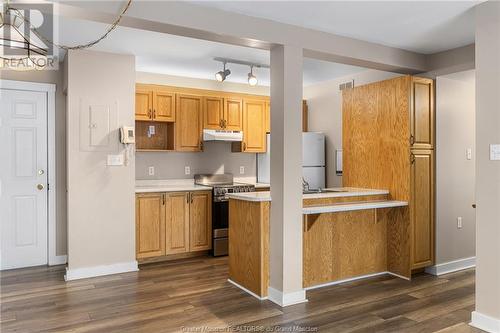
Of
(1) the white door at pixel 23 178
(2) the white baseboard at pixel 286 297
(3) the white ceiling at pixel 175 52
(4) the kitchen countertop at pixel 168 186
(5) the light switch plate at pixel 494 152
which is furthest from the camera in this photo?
(4) the kitchen countertop at pixel 168 186

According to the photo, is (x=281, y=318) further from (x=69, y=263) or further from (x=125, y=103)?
(x=125, y=103)

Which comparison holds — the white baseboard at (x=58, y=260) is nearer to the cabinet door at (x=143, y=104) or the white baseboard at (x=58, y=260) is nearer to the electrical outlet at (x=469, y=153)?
the cabinet door at (x=143, y=104)

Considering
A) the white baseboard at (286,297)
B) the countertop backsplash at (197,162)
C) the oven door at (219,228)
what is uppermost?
the countertop backsplash at (197,162)

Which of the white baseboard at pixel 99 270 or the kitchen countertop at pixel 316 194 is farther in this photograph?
the white baseboard at pixel 99 270

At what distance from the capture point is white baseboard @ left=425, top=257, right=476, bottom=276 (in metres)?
4.28

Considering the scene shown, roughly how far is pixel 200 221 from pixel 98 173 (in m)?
1.43

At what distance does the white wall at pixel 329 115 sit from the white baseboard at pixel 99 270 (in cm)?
304

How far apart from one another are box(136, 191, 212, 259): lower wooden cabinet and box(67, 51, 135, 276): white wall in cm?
25

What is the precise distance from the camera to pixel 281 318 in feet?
10.0

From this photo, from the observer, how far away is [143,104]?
5.02m

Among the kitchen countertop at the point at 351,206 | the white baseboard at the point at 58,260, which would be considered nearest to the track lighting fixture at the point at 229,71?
the kitchen countertop at the point at 351,206

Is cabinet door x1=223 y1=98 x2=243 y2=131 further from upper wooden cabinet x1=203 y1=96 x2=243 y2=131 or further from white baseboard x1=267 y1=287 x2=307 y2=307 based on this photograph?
white baseboard x1=267 y1=287 x2=307 y2=307

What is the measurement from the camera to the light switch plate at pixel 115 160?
430 cm

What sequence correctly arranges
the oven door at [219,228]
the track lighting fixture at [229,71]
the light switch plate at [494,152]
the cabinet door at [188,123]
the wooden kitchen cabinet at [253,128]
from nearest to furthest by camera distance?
the light switch plate at [494,152] → the track lighting fixture at [229,71] → the oven door at [219,228] → the cabinet door at [188,123] → the wooden kitchen cabinet at [253,128]
